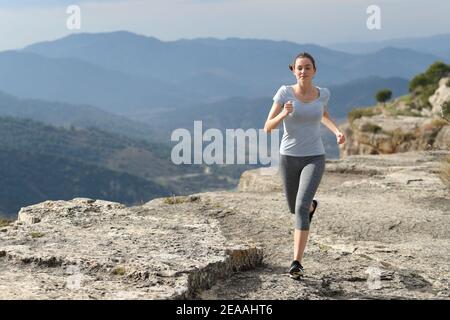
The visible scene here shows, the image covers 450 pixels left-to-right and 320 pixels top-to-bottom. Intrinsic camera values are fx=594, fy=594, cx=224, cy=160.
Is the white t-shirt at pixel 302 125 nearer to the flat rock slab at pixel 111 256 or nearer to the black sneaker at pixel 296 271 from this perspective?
the black sneaker at pixel 296 271

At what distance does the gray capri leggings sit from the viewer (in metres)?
6.67

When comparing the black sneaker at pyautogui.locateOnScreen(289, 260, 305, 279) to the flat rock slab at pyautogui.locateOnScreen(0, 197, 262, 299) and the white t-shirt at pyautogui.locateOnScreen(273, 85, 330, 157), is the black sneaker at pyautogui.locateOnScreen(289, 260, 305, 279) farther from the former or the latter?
the white t-shirt at pyautogui.locateOnScreen(273, 85, 330, 157)

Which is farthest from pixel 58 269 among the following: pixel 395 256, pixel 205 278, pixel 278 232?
pixel 395 256

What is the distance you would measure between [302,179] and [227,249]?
129 cm

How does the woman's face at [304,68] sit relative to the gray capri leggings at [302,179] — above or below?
above

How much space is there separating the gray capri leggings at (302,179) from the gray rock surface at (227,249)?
2.55ft

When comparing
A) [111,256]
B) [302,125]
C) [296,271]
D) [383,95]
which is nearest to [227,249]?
[296,271]

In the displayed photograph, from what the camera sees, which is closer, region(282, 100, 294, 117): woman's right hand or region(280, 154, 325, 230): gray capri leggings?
region(282, 100, 294, 117): woman's right hand

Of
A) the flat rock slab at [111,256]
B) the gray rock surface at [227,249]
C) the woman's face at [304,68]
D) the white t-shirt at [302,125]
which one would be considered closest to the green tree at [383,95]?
the gray rock surface at [227,249]

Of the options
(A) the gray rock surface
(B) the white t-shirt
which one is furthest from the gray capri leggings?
(A) the gray rock surface

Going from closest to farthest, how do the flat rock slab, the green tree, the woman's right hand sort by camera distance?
the flat rock slab
the woman's right hand
the green tree

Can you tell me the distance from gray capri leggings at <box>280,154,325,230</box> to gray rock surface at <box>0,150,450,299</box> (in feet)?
2.55

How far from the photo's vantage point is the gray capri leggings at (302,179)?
21.9 feet

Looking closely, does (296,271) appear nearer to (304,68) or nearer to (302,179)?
(302,179)
